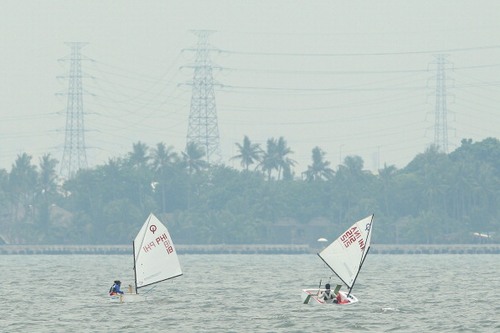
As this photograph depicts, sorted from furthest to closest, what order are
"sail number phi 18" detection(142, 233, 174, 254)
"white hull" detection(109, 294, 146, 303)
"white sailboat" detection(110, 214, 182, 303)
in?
1. "sail number phi 18" detection(142, 233, 174, 254)
2. "white sailboat" detection(110, 214, 182, 303)
3. "white hull" detection(109, 294, 146, 303)

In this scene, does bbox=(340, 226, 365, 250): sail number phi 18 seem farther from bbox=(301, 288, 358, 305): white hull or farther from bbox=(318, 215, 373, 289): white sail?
bbox=(301, 288, 358, 305): white hull

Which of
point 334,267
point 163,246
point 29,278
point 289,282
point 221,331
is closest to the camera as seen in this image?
point 221,331

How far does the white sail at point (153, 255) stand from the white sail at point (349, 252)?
36.9 ft

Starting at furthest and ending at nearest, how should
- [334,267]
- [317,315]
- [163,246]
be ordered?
[163,246]
[334,267]
[317,315]

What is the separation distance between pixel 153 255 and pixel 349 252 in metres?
14.3

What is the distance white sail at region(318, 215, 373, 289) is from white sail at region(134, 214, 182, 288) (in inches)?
442

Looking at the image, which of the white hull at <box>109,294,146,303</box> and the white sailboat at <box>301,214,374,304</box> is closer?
the white sailboat at <box>301,214,374,304</box>

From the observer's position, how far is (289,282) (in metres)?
129

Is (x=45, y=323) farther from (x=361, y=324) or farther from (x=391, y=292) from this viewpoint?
(x=391, y=292)

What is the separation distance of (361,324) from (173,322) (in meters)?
10.7

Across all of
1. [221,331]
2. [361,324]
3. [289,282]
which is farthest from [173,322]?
[289,282]

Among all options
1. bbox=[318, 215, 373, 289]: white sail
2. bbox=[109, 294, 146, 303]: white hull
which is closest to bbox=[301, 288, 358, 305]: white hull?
bbox=[318, 215, 373, 289]: white sail

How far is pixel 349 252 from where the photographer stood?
92.1m

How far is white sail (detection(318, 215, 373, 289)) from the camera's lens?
9181 centimetres
